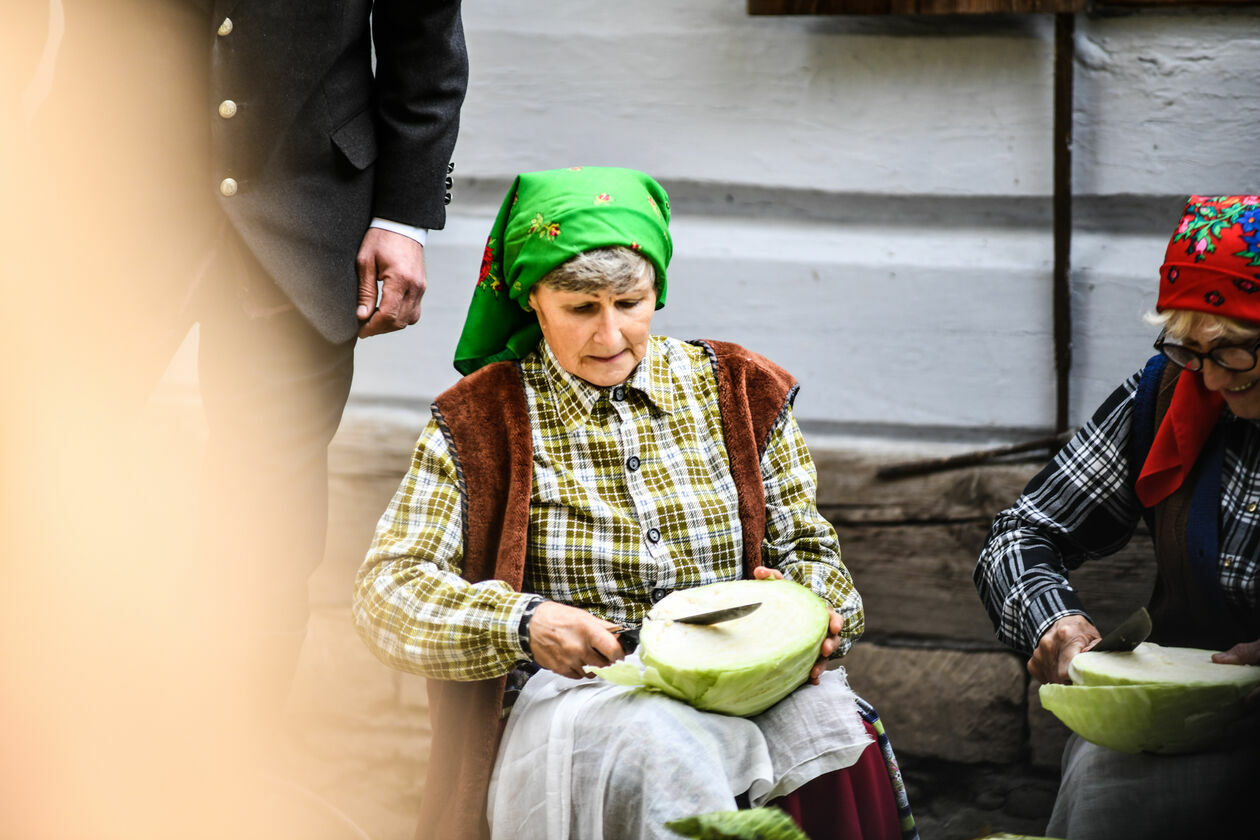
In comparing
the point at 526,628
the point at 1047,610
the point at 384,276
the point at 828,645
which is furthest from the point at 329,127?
the point at 1047,610

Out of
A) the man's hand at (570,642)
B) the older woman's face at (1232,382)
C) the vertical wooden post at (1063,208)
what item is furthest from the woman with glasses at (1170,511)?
the vertical wooden post at (1063,208)

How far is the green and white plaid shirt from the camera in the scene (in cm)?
193

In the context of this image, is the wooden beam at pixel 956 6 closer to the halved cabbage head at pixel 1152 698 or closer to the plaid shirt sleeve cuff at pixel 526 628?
the halved cabbage head at pixel 1152 698

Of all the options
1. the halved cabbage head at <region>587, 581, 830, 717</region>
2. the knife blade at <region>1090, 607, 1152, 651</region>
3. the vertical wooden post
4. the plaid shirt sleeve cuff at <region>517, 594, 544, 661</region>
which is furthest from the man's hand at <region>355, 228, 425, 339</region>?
the vertical wooden post

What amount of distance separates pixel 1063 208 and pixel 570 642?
184 centimetres

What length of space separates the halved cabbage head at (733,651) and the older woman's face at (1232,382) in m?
0.71

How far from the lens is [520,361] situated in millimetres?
2191

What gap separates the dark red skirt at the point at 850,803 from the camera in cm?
190

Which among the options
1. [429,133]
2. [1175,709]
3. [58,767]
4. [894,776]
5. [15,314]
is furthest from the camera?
[429,133]

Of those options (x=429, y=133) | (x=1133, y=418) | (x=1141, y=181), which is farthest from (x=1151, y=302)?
(x=429, y=133)

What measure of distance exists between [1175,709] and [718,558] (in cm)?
73

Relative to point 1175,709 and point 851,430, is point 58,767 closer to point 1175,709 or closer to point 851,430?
point 1175,709

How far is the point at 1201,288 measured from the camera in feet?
6.26

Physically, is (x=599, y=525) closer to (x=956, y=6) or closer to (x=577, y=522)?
(x=577, y=522)
